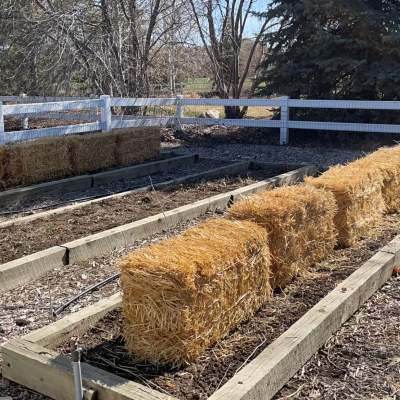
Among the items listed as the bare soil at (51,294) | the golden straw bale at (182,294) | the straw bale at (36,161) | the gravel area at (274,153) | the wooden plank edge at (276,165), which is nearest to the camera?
the golden straw bale at (182,294)

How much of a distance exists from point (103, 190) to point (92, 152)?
1314mm

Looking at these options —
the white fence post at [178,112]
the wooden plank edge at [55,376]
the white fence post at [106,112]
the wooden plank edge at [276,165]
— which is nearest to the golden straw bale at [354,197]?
the wooden plank edge at [55,376]

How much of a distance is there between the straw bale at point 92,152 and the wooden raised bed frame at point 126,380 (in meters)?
5.76

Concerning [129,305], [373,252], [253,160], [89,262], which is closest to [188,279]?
[129,305]

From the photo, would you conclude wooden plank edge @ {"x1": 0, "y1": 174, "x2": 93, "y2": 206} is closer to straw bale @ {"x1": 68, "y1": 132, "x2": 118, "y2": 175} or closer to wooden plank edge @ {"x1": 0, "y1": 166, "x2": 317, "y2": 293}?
straw bale @ {"x1": 68, "y1": 132, "x2": 118, "y2": 175}

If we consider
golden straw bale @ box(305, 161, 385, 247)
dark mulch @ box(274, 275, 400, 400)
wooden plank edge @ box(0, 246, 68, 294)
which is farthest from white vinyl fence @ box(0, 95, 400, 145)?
dark mulch @ box(274, 275, 400, 400)

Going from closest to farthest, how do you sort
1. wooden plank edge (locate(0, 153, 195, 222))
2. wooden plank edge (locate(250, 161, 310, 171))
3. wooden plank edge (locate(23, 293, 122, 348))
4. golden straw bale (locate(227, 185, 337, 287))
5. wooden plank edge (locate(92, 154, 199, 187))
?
wooden plank edge (locate(23, 293, 122, 348))
golden straw bale (locate(227, 185, 337, 287))
wooden plank edge (locate(0, 153, 195, 222))
wooden plank edge (locate(92, 154, 199, 187))
wooden plank edge (locate(250, 161, 310, 171))

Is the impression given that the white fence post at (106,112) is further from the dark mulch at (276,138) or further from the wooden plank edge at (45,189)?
the wooden plank edge at (45,189)

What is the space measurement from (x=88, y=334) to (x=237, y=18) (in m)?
15.4

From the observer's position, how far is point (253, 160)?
10594mm

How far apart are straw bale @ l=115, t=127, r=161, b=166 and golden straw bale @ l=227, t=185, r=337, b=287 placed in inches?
232

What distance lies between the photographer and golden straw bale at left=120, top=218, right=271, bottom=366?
121 inches

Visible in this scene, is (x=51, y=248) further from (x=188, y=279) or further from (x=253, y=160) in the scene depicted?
(x=253, y=160)

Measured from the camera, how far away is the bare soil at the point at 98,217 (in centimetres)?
572
